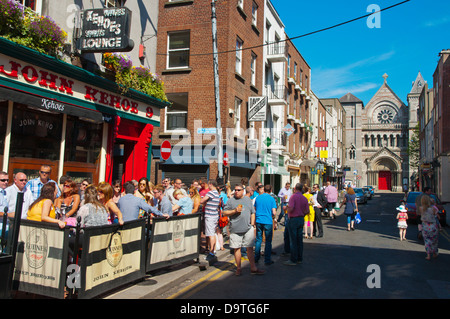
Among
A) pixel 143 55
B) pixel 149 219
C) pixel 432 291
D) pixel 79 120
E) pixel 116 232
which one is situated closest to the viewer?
pixel 116 232

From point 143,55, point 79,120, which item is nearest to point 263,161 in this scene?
point 143,55

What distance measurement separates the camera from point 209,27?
17.9 meters

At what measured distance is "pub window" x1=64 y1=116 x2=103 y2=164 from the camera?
10435 millimetres

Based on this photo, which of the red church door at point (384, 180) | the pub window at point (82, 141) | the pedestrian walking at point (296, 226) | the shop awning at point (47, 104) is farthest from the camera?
the red church door at point (384, 180)

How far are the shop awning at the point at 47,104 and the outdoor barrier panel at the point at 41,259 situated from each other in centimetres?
387

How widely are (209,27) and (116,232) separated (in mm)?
14186

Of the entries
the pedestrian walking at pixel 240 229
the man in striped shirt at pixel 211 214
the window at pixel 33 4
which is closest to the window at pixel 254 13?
the window at pixel 33 4

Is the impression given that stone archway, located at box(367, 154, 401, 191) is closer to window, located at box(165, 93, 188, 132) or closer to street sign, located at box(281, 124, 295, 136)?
street sign, located at box(281, 124, 295, 136)

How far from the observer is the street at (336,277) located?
6.17 metres

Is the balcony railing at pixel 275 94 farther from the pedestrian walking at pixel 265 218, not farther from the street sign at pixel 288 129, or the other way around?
the pedestrian walking at pixel 265 218

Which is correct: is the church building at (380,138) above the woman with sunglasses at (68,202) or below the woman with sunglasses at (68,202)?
above

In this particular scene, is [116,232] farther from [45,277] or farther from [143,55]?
[143,55]

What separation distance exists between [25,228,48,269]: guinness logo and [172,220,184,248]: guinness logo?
8.81 feet

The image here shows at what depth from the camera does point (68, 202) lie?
275 inches
